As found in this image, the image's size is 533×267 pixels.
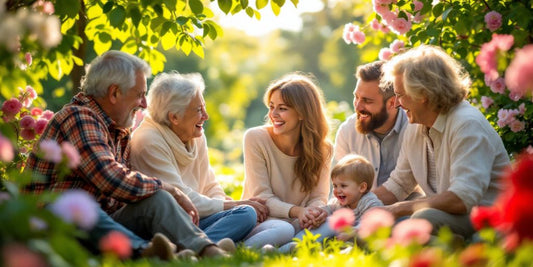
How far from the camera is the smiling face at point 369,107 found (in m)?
5.27

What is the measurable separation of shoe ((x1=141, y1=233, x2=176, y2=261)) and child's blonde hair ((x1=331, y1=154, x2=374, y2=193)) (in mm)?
1586

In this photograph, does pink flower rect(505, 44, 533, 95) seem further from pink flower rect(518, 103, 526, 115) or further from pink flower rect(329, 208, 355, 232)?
pink flower rect(518, 103, 526, 115)

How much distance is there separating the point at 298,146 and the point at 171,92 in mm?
1098

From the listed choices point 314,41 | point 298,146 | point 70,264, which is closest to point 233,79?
point 314,41

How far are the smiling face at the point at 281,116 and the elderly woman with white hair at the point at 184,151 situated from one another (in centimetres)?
56

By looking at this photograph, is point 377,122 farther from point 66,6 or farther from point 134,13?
point 66,6

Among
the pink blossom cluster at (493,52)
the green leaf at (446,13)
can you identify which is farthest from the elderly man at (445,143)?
the pink blossom cluster at (493,52)

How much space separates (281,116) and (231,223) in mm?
1014

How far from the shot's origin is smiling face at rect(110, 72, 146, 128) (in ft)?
14.2

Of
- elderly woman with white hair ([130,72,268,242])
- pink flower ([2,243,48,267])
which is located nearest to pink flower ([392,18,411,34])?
elderly woman with white hair ([130,72,268,242])

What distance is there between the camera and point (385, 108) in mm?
5293

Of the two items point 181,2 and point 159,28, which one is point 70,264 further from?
point 181,2

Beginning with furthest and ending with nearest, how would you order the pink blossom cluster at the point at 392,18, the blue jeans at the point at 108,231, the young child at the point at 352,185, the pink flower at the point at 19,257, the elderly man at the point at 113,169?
the pink blossom cluster at the point at 392,18 < the young child at the point at 352,185 < the elderly man at the point at 113,169 < the blue jeans at the point at 108,231 < the pink flower at the point at 19,257

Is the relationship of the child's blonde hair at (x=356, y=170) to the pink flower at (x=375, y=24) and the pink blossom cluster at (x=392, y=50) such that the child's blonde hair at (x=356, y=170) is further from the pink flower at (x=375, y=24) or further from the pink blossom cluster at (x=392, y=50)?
the pink flower at (x=375, y=24)
